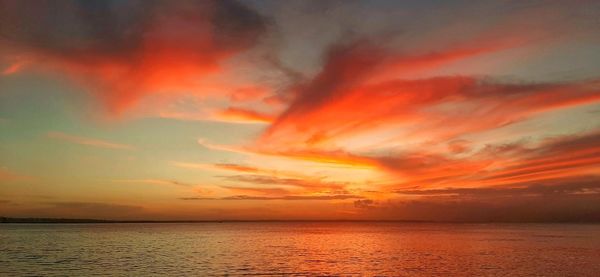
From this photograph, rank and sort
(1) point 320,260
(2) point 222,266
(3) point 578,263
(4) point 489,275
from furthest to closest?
(1) point 320,260 < (3) point 578,263 < (2) point 222,266 < (4) point 489,275

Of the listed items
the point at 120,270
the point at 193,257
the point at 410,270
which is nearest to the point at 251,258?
the point at 193,257

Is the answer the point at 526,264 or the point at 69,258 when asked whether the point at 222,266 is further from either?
the point at 526,264

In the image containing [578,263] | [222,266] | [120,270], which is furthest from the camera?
[578,263]

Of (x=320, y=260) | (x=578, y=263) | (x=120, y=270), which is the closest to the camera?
(x=120, y=270)

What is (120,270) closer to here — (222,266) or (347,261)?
(222,266)

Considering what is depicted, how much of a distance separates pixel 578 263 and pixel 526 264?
27.0 ft

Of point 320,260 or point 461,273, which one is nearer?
point 461,273

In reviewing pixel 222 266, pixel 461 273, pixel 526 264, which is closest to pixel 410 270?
pixel 461 273

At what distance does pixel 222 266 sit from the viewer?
63000 millimetres

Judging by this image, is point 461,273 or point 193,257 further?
point 193,257

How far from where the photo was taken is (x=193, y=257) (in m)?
75.9

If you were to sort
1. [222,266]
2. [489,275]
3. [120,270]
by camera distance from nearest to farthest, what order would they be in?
[489,275] → [120,270] → [222,266]

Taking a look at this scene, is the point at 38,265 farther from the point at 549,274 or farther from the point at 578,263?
the point at 578,263

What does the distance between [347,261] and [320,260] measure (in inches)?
170
